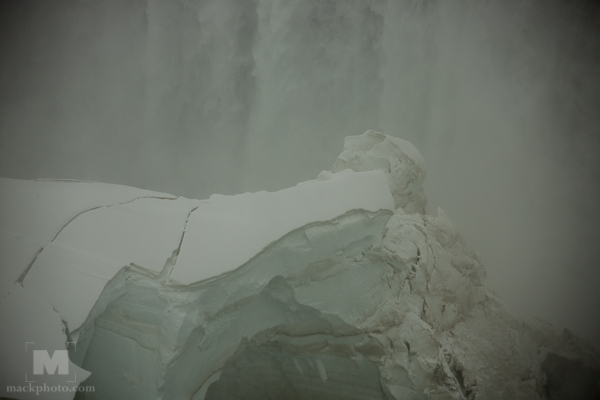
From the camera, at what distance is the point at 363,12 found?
178 inches

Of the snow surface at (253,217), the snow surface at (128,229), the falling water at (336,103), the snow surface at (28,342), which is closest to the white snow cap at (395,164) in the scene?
the snow surface at (253,217)

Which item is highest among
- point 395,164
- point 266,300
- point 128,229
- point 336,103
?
point 336,103

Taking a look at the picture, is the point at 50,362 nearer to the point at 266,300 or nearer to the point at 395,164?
the point at 266,300

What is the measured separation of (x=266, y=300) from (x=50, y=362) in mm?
1050

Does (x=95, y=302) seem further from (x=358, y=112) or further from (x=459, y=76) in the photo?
(x=459, y=76)

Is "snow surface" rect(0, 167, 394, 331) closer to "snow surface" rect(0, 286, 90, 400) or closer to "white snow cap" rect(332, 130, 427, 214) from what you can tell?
"snow surface" rect(0, 286, 90, 400)

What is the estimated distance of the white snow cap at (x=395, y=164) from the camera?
2906 mm

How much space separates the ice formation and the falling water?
156 cm

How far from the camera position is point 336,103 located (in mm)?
4812

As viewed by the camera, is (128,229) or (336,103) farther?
(336,103)

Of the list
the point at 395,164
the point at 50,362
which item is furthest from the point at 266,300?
the point at 395,164

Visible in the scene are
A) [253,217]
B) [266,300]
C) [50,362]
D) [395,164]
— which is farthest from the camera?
[395,164]

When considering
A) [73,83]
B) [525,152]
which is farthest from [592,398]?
[73,83]

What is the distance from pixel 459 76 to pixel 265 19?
2525 mm
